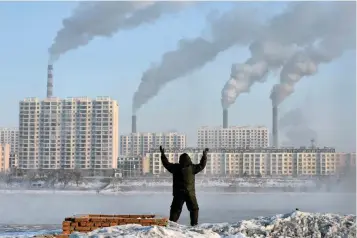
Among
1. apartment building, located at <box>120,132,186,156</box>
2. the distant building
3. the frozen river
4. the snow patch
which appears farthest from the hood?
apartment building, located at <box>120,132,186,156</box>

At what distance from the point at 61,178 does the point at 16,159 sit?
14680 millimetres

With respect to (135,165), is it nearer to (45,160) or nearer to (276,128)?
(45,160)

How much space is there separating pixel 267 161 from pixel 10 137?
3987cm

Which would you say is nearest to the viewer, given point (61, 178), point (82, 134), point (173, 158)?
point (61, 178)

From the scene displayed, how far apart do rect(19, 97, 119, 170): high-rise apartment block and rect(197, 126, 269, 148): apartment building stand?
48.7 ft

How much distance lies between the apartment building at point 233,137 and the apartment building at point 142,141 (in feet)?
12.9

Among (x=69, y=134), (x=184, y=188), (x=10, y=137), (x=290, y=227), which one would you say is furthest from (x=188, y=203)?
(x=10, y=137)

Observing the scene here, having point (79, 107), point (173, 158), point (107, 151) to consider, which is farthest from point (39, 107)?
point (173, 158)

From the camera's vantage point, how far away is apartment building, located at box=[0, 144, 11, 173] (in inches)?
3484

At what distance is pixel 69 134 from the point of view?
3511 inches

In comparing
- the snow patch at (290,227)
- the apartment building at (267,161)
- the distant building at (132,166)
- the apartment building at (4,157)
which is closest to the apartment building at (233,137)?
the apartment building at (267,161)

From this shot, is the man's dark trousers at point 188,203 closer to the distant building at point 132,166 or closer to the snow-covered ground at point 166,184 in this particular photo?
the snow-covered ground at point 166,184

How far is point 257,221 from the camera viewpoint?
24.3 feet

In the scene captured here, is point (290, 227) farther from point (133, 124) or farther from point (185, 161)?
point (133, 124)
